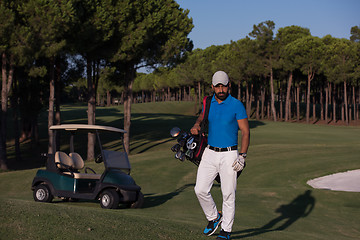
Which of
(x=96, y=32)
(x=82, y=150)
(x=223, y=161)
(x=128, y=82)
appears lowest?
(x=82, y=150)

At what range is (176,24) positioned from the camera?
36.3 meters

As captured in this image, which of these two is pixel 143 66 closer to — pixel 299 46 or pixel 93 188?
pixel 93 188

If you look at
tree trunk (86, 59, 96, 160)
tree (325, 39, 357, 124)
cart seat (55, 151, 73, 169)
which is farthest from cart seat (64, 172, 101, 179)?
tree (325, 39, 357, 124)

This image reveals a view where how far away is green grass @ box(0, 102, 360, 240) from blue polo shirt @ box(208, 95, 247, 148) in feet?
5.24

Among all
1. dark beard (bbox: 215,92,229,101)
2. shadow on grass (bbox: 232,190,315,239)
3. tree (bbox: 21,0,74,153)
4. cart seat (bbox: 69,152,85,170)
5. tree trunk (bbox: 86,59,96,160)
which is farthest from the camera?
tree trunk (bbox: 86,59,96,160)

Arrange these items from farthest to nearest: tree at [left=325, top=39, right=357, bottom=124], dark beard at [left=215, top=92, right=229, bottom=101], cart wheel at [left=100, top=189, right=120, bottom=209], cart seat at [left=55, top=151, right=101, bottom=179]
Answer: tree at [left=325, top=39, right=357, bottom=124], cart seat at [left=55, top=151, right=101, bottom=179], cart wheel at [left=100, top=189, right=120, bottom=209], dark beard at [left=215, top=92, right=229, bottom=101]

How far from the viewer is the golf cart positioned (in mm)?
12031

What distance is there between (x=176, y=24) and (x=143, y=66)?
13.9 ft

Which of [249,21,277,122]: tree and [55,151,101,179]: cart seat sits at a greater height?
[249,21,277,122]: tree

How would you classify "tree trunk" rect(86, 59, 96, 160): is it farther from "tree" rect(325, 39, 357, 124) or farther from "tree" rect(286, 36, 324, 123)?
"tree" rect(325, 39, 357, 124)

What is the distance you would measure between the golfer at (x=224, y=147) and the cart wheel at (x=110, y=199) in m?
4.98

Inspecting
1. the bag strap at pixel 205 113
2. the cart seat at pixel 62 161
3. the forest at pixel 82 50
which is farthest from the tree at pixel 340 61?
the bag strap at pixel 205 113

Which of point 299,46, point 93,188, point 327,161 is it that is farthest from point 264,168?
point 299,46

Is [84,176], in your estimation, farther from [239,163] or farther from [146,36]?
[146,36]
